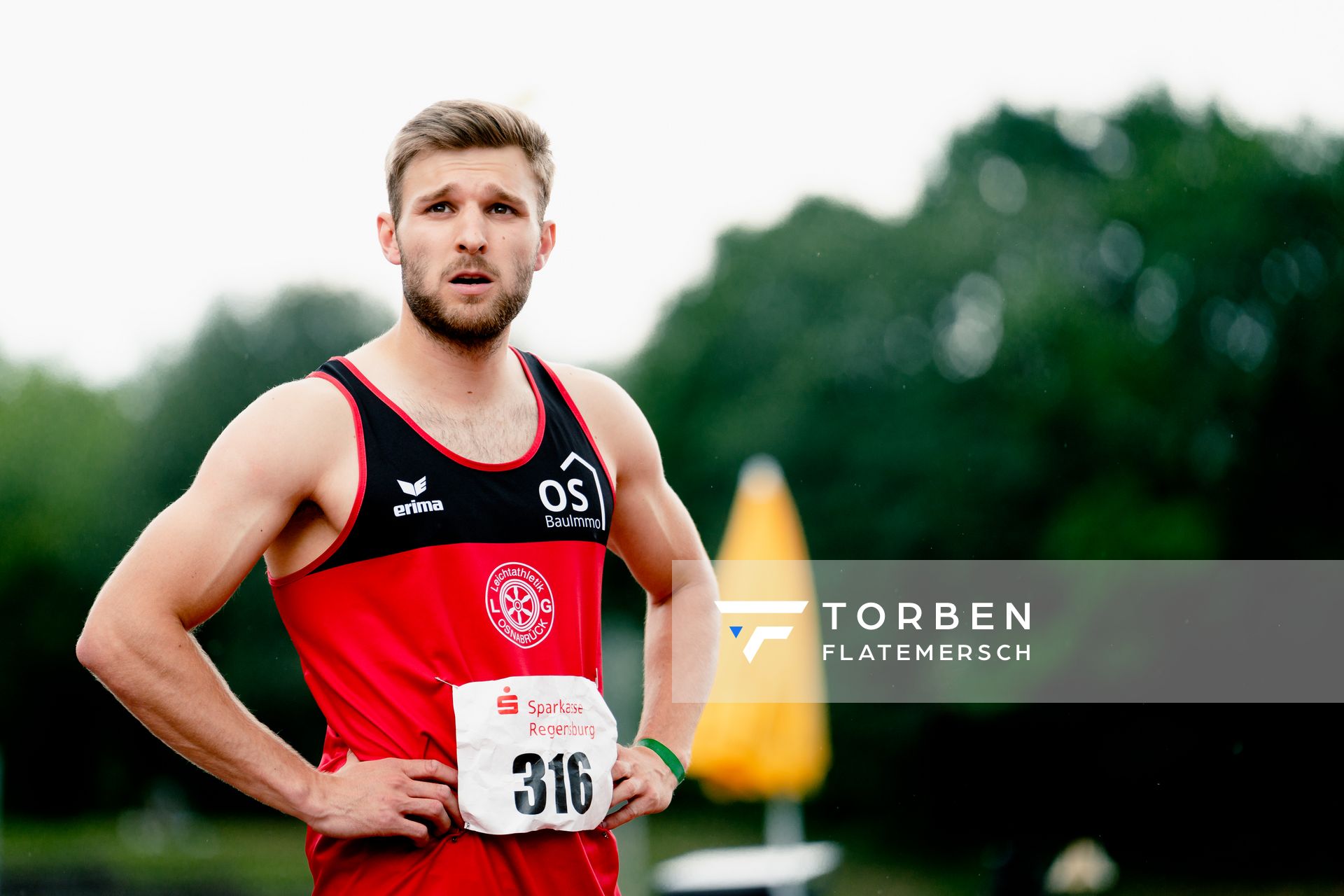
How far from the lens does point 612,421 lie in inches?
88.9

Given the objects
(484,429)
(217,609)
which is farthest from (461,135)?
(217,609)

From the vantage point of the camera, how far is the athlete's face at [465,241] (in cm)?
201

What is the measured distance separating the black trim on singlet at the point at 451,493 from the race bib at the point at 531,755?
0.70 ft

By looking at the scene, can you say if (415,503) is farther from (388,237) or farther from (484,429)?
(388,237)

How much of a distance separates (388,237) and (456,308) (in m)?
0.20

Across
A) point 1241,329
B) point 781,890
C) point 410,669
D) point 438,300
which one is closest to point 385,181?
point 438,300

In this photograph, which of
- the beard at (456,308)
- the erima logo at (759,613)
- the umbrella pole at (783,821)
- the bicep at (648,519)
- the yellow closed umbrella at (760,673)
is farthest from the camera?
the umbrella pole at (783,821)

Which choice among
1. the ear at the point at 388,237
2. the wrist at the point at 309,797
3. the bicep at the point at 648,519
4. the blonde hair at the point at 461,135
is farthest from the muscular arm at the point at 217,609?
the bicep at the point at 648,519

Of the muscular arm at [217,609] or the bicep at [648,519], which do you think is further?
the bicep at [648,519]

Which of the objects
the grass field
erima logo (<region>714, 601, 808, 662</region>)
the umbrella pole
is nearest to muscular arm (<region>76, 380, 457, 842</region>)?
erima logo (<region>714, 601, 808, 662</region>)

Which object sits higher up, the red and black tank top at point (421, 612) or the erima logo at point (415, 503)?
the erima logo at point (415, 503)

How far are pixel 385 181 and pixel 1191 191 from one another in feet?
69.1

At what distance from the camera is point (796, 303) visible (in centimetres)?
2508

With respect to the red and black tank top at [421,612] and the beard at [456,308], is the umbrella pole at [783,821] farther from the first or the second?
the beard at [456,308]
